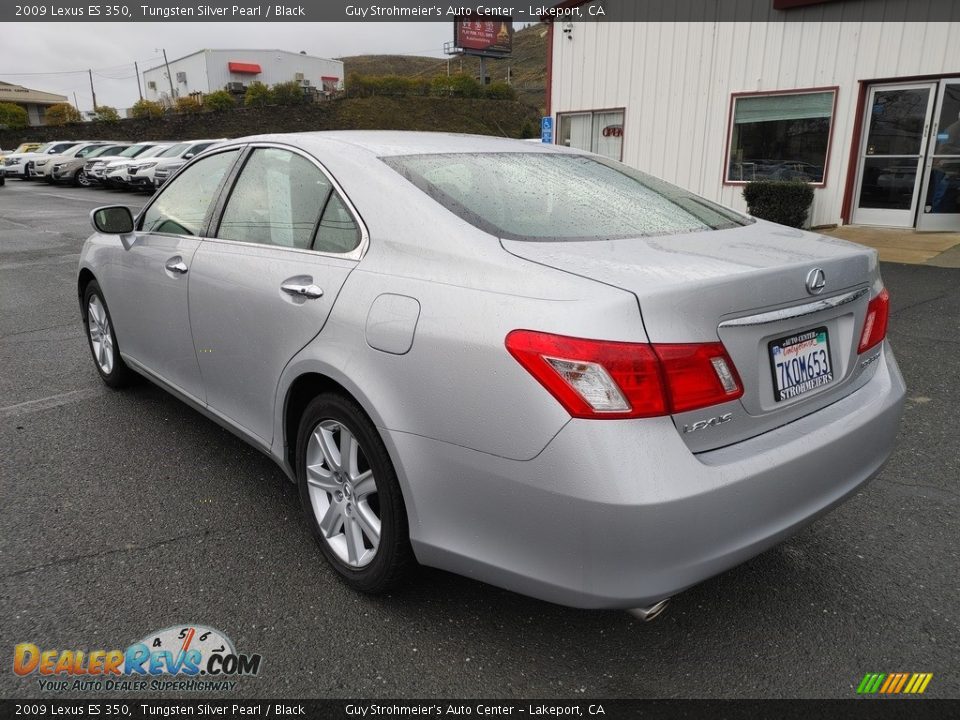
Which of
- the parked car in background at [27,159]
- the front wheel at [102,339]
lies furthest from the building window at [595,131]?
the parked car in background at [27,159]

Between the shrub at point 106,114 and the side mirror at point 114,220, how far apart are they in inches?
2531

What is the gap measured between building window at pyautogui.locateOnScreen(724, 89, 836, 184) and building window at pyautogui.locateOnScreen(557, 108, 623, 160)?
2627 mm

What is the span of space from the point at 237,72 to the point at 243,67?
33.2 inches

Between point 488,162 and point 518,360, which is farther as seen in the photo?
point 488,162

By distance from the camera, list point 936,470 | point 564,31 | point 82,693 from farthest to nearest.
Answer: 1. point 564,31
2. point 936,470
3. point 82,693

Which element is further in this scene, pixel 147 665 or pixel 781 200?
pixel 781 200

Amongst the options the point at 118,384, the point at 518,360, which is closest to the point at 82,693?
the point at 518,360

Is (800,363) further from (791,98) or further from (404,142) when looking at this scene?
(791,98)

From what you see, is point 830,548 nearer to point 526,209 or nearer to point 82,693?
point 526,209

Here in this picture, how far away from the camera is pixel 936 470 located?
348cm

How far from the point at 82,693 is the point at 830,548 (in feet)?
8.61

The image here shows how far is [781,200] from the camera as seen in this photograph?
39.5 ft

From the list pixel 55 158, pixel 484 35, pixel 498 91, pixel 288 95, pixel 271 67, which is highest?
pixel 484 35
